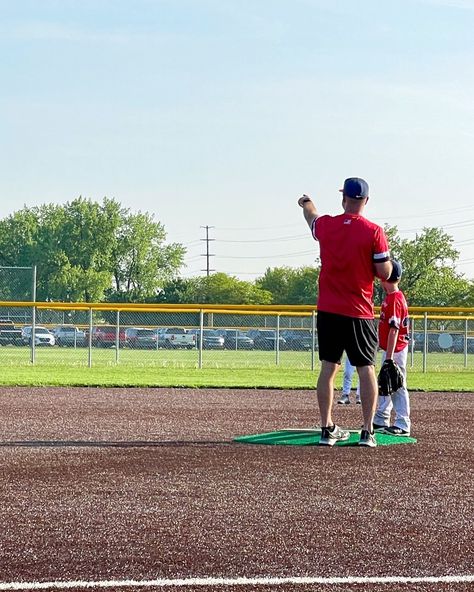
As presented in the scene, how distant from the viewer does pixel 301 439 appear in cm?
930

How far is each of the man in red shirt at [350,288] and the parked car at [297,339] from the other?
25141mm

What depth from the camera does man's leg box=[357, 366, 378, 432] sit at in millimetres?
8852

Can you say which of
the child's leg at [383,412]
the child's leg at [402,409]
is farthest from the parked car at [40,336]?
the child's leg at [402,409]

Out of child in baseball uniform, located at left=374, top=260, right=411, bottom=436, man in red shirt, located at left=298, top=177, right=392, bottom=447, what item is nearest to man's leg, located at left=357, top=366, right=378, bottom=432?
man in red shirt, located at left=298, top=177, right=392, bottom=447

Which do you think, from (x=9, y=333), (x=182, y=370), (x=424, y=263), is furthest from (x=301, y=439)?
(x=424, y=263)

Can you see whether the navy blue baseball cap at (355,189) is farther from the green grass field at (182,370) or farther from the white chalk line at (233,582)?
the green grass field at (182,370)

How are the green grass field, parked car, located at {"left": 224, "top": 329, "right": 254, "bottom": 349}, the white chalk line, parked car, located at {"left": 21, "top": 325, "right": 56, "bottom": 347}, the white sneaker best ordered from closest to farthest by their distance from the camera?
the white chalk line < the white sneaker < the green grass field < parked car, located at {"left": 21, "top": 325, "right": 56, "bottom": 347} < parked car, located at {"left": 224, "top": 329, "right": 254, "bottom": 349}

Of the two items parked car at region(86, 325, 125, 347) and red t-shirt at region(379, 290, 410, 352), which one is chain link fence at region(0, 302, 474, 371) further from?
red t-shirt at region(379, 290, 410, 352)

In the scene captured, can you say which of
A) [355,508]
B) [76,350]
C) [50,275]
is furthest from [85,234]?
[355,508]

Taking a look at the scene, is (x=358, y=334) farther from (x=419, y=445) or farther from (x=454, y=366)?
(x=454, y=366)

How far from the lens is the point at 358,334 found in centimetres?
884

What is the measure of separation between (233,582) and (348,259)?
480cm

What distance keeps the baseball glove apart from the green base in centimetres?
42

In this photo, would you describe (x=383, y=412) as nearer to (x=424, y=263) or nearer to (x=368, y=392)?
(x=368, y=392)
